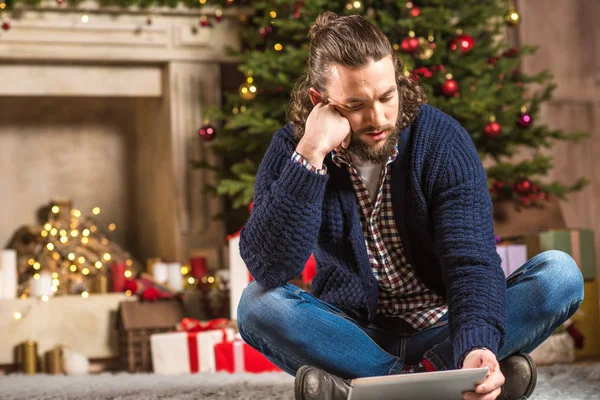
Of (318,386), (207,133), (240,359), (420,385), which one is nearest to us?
(420,385)

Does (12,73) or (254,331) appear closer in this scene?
(254,331)

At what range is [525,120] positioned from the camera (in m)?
2.99

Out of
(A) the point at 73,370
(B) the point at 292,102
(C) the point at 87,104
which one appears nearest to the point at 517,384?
(B) the point at 292,102

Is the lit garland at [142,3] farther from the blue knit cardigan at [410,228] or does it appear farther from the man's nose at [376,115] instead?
the man's nose at [376,115]

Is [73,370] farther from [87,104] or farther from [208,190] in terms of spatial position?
[87,104]

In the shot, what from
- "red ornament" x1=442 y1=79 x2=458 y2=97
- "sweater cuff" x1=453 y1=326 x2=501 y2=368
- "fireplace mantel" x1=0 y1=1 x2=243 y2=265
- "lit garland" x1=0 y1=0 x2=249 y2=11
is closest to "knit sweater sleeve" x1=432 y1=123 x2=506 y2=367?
"sweater cuff" x1=453 y1=326 x2=501 y2=368

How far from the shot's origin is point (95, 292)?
10.4 feet

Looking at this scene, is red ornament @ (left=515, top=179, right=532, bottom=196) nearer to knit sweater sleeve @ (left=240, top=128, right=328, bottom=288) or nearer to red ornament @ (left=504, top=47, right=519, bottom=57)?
red ornament @ (left=504, top=47, right=519, bottom=57)

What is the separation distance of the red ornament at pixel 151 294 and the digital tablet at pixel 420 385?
1.86 meters

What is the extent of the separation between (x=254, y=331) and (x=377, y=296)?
229 mm

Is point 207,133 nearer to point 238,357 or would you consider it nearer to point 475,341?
point 238,357

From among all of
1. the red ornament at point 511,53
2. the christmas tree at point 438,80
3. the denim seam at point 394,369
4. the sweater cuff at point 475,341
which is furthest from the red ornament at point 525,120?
the sweater cuff at point 475,341

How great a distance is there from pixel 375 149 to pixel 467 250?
0.23 meters

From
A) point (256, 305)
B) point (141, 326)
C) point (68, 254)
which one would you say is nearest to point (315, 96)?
point (256, 305)
